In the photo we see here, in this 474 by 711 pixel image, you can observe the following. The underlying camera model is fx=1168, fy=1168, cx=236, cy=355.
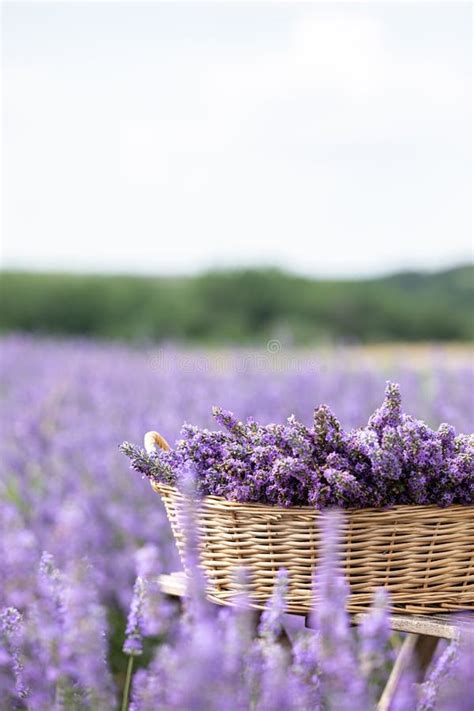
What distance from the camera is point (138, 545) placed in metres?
4.53

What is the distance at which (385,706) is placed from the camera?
245 cm

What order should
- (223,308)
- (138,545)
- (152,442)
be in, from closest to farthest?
1. (152,442)
2. (138,545)
3. (223,308)

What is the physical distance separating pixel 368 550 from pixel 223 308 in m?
17.4

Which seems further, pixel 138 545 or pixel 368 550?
pixel 138 545

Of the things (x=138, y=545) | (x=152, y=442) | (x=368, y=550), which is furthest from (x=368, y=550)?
(x=138, y=545)

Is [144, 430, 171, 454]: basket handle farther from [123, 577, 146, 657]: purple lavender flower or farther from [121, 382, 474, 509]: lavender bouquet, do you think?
[123, 577, 146, 657]: purple lavender flower

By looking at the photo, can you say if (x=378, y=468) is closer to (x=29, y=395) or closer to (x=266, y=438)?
(x=266, y=438)
